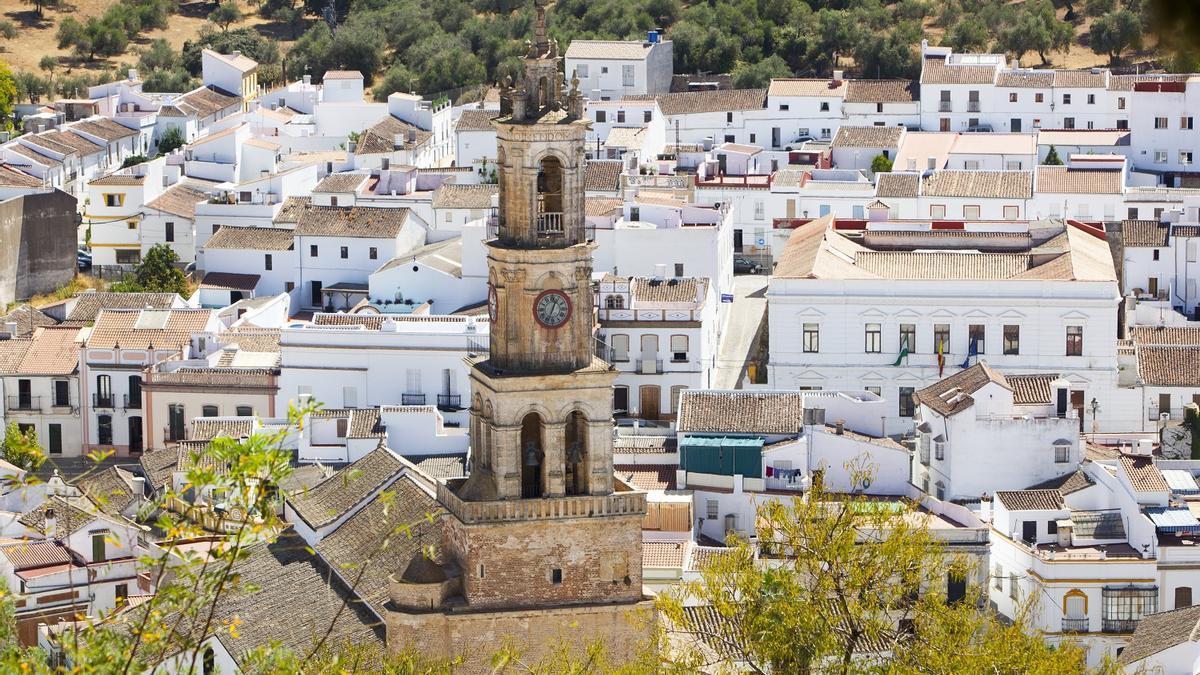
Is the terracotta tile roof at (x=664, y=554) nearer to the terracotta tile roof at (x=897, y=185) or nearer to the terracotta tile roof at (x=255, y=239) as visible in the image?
the terracotta tile roof at (x=255, y=239)

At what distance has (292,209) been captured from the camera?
84.4 meters

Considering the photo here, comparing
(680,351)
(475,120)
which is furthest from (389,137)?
(680,351)

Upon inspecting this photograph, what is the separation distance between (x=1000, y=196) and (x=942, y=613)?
48.6m

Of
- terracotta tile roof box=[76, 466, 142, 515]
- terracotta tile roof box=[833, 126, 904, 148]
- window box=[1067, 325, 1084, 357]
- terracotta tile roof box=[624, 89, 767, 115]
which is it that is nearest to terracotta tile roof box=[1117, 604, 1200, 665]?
window box=[1067, 325, 1084, 357]

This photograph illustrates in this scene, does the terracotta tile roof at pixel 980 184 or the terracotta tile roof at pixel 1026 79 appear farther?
the terracotta tile roof at pixel 1026 79

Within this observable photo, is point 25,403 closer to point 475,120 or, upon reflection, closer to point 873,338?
point 873,338

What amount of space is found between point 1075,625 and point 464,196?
35.2 m

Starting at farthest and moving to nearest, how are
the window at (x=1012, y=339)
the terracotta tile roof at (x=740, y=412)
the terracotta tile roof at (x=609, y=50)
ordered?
1. the terracotta tile roof at (x=609, y=50)
2. the window at (x=1012, y=339)
3. the terracotta tile roof at (x=740, y=412)

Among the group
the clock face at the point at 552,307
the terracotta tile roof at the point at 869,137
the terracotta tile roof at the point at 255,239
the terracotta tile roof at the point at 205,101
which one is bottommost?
the terracotta tile roof at the point at 255,239

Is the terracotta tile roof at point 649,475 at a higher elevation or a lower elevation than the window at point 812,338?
lower

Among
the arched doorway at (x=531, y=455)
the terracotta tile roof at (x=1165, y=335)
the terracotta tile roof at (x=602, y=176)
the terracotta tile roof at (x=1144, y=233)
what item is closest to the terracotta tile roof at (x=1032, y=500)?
the arched doorway at (x=531, y=455)

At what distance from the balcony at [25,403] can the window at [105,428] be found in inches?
66.1

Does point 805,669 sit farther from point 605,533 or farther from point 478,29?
point 478,29

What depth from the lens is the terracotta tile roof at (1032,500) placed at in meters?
55.1
